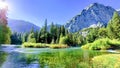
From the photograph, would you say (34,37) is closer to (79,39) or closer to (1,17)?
(79,39)

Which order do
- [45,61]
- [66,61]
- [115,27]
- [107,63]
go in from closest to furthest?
[107,63] → [66,61] → [45,61] → [115,27]

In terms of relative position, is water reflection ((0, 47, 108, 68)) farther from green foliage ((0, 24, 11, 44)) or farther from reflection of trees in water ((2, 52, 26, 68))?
green foliage ((0, 24, 11, 44))

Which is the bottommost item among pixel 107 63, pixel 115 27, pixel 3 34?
pixel 107 63

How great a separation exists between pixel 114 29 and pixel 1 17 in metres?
63.8

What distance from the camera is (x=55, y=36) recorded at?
152 meters

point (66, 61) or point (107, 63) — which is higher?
point (66, 61)

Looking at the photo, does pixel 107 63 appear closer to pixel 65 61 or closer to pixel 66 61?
pixel 66 61

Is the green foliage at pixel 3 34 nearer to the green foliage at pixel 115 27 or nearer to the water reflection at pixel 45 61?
the water reflection at pixel 45 61

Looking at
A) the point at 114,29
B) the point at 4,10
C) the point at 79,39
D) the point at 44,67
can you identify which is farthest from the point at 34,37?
the point at 44,67

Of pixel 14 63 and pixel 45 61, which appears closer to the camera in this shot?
pixel 14 63

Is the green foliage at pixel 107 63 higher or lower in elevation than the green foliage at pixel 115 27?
lower

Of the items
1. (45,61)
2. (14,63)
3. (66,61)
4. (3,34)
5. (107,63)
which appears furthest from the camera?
(3,34)

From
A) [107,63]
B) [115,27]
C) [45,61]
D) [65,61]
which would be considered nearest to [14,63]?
[45,61]

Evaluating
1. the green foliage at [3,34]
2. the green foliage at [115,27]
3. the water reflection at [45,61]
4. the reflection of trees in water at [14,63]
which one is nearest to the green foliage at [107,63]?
the water reflection at [45,61]
